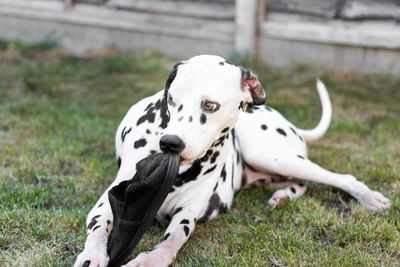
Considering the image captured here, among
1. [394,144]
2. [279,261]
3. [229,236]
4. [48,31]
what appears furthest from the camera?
[48,31]

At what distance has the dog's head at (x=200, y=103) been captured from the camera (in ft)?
9.70

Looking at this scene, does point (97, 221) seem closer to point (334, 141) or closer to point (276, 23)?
point (334, 141)

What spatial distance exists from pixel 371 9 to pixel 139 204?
5.73 metres

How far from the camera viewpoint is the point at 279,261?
10.5 feet

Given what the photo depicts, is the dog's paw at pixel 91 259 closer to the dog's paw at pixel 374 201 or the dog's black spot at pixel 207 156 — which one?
the dog's black spot at pixel 207 156

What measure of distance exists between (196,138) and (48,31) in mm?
8757

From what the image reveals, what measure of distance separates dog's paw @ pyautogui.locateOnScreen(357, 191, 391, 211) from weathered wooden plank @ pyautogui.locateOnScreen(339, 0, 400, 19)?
418 cm

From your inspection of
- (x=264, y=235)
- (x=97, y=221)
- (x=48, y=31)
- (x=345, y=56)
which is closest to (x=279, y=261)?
(x=264, y=235)

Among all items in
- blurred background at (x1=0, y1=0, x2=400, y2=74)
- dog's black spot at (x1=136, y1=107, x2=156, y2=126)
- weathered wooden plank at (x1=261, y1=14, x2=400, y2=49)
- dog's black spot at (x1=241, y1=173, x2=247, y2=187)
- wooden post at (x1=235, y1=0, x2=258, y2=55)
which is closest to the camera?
dog's black spot at (x1=136, y1=107, x2=156, y2=126)

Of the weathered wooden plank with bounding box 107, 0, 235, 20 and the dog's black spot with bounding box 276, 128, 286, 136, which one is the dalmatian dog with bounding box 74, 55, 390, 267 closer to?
the dog's black spot with bounding box 276, 128, 286, 136

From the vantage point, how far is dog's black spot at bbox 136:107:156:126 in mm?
3551

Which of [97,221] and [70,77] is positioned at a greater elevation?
[97,221]

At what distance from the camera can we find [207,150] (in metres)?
3.33

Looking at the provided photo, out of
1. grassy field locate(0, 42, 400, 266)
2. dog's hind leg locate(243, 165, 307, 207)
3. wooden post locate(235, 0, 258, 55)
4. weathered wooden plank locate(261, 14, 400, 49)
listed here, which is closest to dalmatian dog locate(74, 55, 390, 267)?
dog's hind leg locate(243, 165, 307, 207)
